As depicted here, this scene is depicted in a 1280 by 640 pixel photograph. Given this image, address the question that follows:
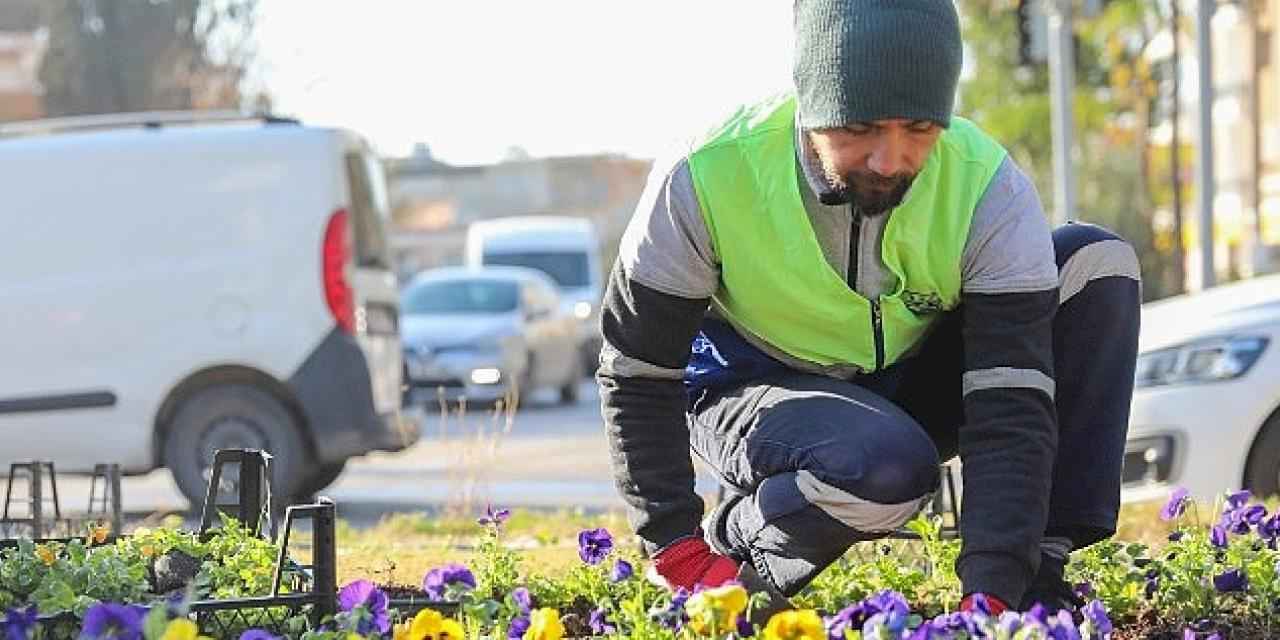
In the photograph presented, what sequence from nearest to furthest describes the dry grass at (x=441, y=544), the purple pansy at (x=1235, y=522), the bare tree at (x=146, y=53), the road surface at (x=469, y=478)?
the purple pansy at (x=1235, y=522)
the dry grass at (x=441, y=544)
the road surface at (x=469, y=478)
the bare tree at (x=146, y=53)

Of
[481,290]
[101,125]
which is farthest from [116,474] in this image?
[481,290]

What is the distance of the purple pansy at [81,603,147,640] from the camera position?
3078 millimetres

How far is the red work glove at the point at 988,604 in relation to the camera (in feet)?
11.7

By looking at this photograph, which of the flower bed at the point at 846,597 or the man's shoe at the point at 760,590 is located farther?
the man's shoe at the point at 760,590

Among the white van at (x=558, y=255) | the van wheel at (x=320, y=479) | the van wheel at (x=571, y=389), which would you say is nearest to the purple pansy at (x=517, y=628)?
the van wheel at (x=320, y=479)

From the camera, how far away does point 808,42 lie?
12.5ft

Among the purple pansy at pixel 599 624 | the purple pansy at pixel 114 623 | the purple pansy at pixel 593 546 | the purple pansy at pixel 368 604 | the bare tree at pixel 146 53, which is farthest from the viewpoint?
the bare tree at pixel 146 53

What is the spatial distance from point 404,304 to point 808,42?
2115cm

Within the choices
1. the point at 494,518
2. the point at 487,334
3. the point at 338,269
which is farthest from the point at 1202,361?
the point at 487,334

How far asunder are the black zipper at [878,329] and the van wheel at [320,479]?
762 centimetres

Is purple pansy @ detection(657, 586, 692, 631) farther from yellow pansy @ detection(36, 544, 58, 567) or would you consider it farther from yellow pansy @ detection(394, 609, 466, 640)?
yellow pansy @ detection(36, 544, 58, 567)

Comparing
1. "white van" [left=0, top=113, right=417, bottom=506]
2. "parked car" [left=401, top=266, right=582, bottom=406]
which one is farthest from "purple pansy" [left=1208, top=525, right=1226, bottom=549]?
"parked car" [left=401, top=266, right=582, bottom=406]

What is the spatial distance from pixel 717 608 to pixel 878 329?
1.14 m

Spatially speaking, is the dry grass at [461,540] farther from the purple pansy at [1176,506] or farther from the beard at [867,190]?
the beard at [867,190]
